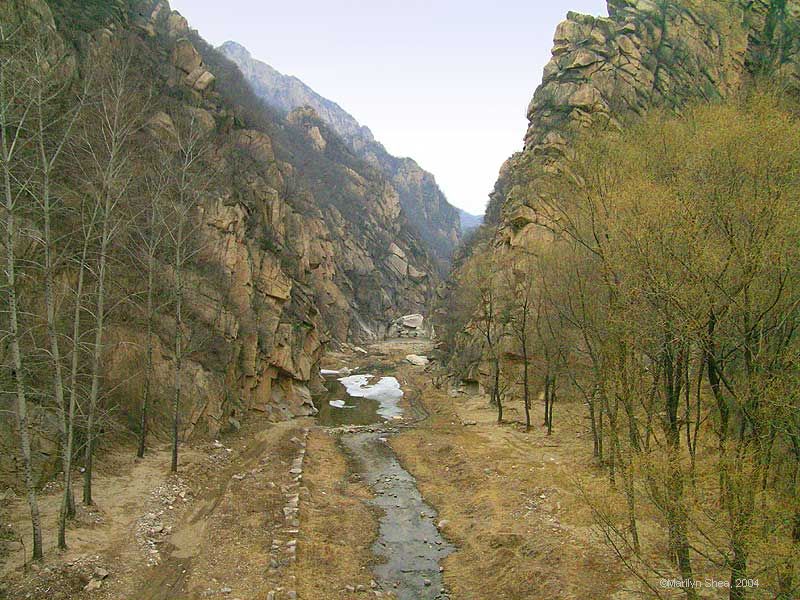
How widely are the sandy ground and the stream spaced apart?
502mm

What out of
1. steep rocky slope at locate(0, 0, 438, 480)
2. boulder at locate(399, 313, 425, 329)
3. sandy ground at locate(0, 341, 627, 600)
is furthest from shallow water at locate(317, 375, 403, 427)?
boulder at locate(399, 313, 425, 329)

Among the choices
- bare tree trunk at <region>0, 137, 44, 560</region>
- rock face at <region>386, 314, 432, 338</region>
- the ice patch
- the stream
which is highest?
bare tree trunk at <region>0, 137, 44, 560</region>

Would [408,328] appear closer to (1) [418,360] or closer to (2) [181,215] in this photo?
(1) [418,360]

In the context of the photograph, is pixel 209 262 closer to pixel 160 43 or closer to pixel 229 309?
pixel 229 309

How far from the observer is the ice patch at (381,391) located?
42938mm

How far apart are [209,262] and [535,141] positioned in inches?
1239

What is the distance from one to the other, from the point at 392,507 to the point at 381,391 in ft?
102

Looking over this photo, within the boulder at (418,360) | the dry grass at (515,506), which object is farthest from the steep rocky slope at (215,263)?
the boulder at (418,360)

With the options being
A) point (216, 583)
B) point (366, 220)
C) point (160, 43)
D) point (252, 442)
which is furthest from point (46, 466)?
point (366, 220)

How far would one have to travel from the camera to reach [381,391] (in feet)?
170

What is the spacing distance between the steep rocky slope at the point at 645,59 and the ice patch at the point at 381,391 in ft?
26.7

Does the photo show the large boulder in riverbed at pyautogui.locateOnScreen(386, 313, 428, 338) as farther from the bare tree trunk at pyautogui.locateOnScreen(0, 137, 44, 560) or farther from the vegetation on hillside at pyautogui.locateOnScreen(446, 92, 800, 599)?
the bare tree trunk at pyautogui.locateOnScreen(0, 137, 44, 560)

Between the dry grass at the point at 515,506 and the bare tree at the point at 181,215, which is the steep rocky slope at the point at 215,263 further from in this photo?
the dry grass at the point at 515,506

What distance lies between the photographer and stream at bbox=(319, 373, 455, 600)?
50.0 feet
